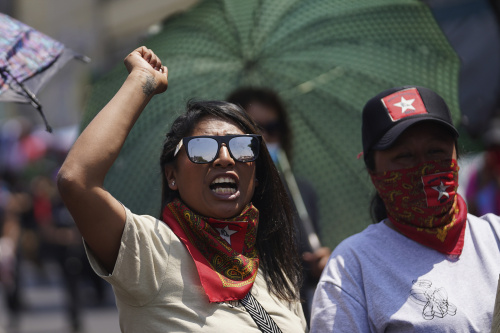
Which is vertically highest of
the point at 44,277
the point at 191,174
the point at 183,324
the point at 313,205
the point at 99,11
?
the point at 191,174

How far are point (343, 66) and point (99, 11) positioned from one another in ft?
72.5

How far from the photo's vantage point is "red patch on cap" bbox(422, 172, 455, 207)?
9.31ft

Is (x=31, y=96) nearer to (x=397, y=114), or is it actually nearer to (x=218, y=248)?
(x=218, y=248)

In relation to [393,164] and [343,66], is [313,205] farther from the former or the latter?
[393,164]

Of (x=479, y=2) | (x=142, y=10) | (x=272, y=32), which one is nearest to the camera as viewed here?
(x=272, y=32)

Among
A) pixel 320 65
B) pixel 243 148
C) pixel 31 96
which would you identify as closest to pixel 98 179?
pixel 243 148

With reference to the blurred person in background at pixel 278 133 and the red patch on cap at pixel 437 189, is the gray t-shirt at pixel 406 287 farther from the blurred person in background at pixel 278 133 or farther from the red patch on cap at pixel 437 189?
the blurred person in background at pixel 278 133

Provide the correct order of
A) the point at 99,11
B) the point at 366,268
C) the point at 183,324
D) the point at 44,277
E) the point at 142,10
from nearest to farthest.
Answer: the point at 183,324 → the point at 366,268 → the point at 44,277 → the point at 142,10 → the point at 99,11

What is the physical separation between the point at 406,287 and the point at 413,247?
20cm

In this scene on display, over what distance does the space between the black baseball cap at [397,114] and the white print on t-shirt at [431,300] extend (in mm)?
511

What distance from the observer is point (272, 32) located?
411cm

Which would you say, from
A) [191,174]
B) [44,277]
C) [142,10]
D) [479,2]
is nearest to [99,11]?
[142,10]

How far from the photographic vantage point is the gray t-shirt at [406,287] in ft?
8.54

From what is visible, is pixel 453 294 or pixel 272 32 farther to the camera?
pixel 272 32
